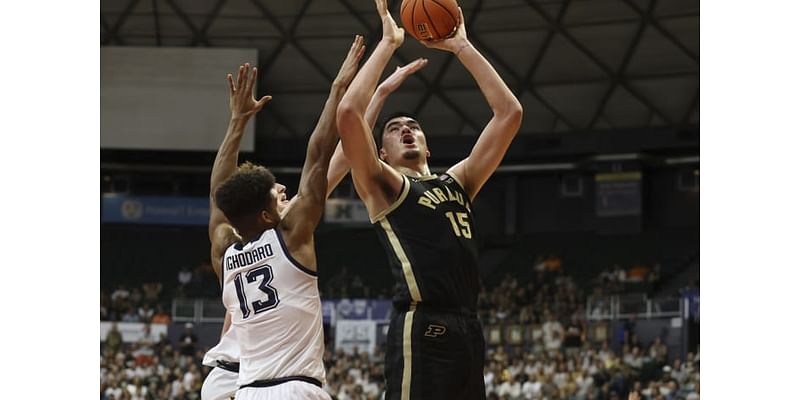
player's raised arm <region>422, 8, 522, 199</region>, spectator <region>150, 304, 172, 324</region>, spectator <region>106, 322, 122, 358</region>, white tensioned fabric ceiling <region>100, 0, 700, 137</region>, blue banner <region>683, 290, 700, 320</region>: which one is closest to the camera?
player's raised arm <region>422, 8, 522, 199</region>

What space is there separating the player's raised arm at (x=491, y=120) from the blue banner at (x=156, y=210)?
2884cm

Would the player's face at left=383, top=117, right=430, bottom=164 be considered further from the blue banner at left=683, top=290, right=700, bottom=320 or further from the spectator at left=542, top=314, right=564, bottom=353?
the spectator at left=542, top=314, right=564, bottom=353

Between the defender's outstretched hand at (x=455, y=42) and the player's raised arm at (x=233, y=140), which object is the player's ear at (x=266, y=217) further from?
the defender's outstretched hand at (x=455, y=42)

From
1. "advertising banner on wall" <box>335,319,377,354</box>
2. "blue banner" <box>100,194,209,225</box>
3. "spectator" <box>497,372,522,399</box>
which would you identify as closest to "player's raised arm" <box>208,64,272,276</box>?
"spectator" <box>497,372,522,399</box>

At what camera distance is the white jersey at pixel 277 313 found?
17.5 feet

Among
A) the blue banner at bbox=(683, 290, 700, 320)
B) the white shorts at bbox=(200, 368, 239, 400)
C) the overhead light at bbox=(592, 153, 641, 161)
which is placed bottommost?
the blue banner at bbox=(683, 290, 700, 320)

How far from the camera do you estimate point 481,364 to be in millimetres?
5609

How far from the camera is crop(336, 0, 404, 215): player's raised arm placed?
5.42 m

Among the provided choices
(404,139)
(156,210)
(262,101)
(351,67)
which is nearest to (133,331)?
(156,210)

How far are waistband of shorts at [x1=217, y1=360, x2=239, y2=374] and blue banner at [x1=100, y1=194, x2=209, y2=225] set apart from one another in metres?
28.1

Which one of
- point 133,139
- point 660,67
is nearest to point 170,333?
point 133,139

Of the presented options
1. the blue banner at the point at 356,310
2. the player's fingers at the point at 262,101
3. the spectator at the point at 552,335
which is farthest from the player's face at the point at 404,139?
the blue banner at the point at 356,310

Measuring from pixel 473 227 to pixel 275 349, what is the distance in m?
1.34

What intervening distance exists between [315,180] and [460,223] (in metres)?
0.86
